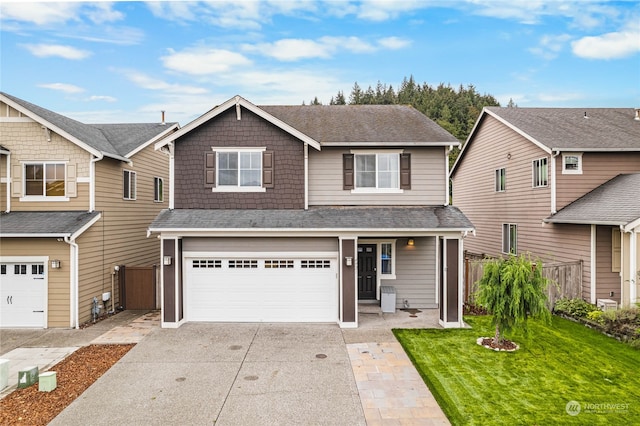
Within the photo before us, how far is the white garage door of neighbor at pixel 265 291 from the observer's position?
439 inches

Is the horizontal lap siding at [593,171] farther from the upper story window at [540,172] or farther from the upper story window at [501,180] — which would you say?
the upper story window at [501,180]

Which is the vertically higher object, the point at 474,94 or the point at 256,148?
the point at 474,94

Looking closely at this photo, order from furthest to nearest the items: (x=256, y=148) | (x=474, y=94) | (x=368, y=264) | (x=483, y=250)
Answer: (x=474, y=94), (x=483, y=250), (x=368, y=264), (x=256, y=148)

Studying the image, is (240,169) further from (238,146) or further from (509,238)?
(509,238)

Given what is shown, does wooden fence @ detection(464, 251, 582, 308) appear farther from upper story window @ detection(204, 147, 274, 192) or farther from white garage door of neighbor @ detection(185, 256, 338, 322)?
upper story window @ detection(204, 147, 274, 192)

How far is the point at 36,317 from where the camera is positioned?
1084cm

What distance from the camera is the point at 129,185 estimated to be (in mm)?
14156

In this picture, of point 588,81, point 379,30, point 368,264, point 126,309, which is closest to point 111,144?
point 126,309

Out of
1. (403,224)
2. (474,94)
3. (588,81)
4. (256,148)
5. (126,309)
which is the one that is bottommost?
(126,309)

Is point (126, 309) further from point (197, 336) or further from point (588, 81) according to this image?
point (588, 81)

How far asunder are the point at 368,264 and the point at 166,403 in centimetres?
795

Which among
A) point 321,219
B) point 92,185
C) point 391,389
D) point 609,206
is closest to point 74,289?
point 92,185

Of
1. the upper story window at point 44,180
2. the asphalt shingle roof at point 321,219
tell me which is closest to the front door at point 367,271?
the asphalt shingle roof at point 321,219

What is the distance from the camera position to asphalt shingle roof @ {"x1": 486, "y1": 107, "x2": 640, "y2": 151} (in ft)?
45.4
